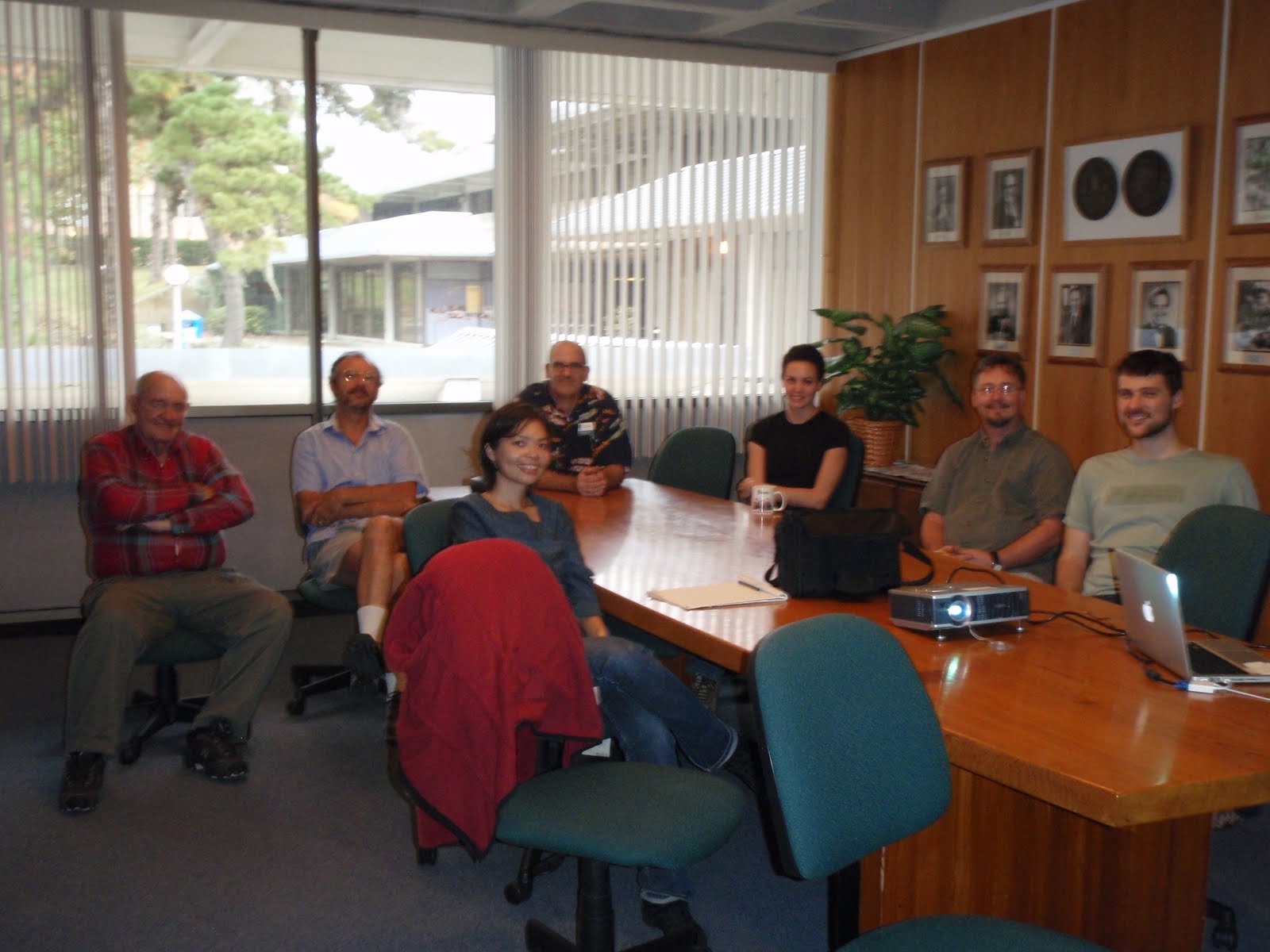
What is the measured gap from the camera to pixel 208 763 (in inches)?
162

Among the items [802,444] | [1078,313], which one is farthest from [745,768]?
[1078,313]

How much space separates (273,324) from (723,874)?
161 inches

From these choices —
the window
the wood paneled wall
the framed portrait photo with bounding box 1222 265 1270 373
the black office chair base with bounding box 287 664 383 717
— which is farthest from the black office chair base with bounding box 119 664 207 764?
the framed portrait photo with bounding box 1222 265 1270 373

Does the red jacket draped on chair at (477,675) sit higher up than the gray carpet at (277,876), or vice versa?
the red jacket draped on chair at (477,675)

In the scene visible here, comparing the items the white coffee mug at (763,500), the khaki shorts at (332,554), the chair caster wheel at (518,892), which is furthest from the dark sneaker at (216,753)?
the white coffee mug at (763,500)

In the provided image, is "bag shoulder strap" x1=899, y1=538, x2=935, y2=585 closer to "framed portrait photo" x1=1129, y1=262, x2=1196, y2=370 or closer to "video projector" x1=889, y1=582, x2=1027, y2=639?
"video projector" x1=889, y1=582, x2=1027, y2=639

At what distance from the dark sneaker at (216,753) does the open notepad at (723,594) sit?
1.64 m

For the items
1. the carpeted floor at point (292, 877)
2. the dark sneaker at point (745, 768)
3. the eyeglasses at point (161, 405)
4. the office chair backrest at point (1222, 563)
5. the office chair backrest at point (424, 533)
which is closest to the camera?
the carpeted floor at point (292, 877)

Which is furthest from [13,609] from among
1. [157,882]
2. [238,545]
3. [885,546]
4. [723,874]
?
[885,546]

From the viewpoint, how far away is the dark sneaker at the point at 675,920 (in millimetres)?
2973

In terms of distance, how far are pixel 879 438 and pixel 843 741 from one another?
458cm

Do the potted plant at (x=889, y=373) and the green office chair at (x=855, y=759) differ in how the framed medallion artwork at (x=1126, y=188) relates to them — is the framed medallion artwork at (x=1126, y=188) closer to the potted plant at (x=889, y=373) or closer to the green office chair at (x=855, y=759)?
the potted plant at (x=889, y=373)

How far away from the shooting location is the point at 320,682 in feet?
16.0

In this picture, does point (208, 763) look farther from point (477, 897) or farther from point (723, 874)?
point (723, 874)
